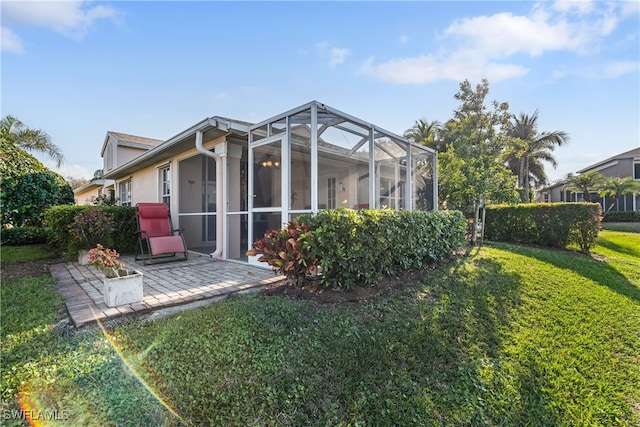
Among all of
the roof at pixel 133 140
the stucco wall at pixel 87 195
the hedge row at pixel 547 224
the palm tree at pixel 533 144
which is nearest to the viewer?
the hedge row at pixel 547 224

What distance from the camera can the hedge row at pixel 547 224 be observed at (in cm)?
755

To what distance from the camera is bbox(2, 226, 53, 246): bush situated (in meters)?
8.12

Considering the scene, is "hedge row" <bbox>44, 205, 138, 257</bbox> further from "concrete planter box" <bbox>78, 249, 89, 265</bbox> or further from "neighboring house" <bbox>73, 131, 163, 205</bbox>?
"neighboring house" <bbox>73, 131, 163, 205</bbox>

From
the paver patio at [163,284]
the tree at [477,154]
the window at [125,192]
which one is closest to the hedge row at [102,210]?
the paver patio at [163,284]

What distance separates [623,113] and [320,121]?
9.56 metres

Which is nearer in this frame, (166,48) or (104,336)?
(104,336)

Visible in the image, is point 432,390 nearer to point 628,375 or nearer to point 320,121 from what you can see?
point 628,375

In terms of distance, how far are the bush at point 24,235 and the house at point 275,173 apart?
342 cm

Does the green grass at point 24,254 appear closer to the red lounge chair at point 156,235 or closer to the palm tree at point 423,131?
the red lounge chair at point 156,235

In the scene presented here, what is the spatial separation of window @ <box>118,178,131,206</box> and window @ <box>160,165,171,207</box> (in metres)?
3.90

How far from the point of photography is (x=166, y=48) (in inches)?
253

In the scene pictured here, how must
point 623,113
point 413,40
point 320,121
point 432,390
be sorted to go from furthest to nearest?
point 623,113 < point 413,40 < point 320,121 < point 432,390

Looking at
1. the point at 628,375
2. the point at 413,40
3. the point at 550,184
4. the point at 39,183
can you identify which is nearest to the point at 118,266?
the point at 628,375

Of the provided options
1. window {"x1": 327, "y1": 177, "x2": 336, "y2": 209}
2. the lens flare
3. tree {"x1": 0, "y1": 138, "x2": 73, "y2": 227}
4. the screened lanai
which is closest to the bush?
tree {"x1": 0, "y1": 138, "x2": 73, "y2": 227}
